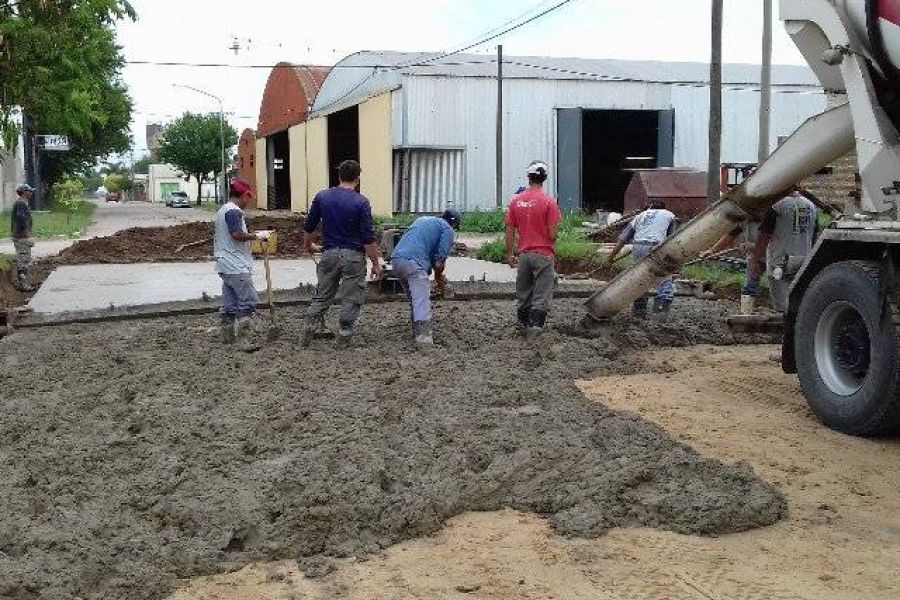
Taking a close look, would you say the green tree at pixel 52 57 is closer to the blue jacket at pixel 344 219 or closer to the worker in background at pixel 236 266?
the worker in background at pixel 236 266

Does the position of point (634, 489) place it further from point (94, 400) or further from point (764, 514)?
point (94, 400)

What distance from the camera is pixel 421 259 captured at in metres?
9.12

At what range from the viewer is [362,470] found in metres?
5.29

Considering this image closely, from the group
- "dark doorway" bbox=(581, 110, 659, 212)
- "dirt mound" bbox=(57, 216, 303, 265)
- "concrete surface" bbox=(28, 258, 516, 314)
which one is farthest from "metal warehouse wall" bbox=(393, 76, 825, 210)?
"concrete surface" bbox=(28, 258, 516, 314)

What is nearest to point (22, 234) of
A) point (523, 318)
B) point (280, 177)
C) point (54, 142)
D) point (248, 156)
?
point (523, 318)

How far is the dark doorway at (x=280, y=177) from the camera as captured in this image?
53209 millimetres

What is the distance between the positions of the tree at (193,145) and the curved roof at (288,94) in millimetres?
25094

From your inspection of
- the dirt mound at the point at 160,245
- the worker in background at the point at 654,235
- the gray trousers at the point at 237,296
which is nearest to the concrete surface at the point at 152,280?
the dirt mound at the point at 160,245

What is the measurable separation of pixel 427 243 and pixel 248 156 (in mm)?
55214

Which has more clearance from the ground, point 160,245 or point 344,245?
point 344,245

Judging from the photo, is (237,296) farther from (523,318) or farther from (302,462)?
(302,462)

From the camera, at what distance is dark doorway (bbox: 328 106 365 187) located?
135ft

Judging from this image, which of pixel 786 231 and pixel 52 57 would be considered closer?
pixel 786 231

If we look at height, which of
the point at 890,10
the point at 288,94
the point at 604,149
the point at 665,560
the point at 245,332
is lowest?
the point at 665,560
